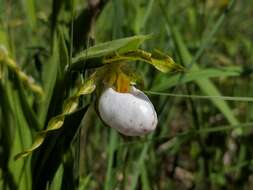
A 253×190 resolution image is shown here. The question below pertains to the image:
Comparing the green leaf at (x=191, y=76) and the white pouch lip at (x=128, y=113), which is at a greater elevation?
the green leaf at (x=191, y=76)

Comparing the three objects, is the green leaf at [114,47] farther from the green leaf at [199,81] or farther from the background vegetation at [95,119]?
the green leaf at [199,81]

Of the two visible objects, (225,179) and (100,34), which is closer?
(225,179)

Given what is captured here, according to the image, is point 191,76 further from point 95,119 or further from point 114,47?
point 95,119

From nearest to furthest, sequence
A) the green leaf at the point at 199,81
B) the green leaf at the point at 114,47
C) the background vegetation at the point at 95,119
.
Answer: the green leaf at the point at 114,47
the background vegetation at the point at 95,119
the green leaf at the point at 199,81

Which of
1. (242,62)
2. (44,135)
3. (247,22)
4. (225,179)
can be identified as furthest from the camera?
(247,22)

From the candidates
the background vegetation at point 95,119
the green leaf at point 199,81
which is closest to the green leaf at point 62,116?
the background vegetation at point 95,119

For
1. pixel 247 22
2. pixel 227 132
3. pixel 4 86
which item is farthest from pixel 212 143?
pixel 247 22

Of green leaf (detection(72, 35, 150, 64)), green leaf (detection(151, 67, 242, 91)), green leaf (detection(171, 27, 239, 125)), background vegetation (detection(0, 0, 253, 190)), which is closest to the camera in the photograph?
green leaf (detection(72, 35, 150, 64))

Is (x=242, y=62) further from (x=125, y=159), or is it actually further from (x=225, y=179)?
(x=125, y=159)

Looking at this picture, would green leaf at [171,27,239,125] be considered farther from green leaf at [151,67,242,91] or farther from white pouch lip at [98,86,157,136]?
white pouch lip at [98,86,157,136]

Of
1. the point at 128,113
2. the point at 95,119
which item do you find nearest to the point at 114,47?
the point at 128,113

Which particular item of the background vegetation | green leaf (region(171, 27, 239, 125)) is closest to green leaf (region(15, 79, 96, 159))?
the background vegetation
